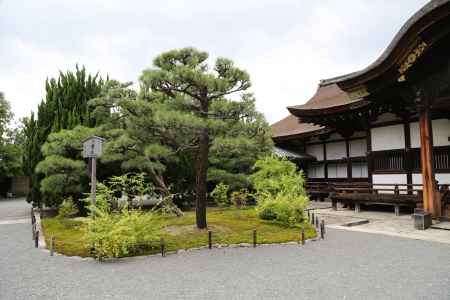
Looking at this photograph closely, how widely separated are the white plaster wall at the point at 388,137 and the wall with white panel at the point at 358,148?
250 centimetres

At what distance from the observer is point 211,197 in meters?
18.8

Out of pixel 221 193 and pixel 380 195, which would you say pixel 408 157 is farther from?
pixel 221 193

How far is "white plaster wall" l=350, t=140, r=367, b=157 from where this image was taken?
17.9 metres

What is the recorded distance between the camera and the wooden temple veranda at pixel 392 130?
952cm

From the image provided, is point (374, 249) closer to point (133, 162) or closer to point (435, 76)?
point (435, 76)

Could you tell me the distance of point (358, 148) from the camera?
18.2m

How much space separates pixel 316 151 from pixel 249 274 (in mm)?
16496

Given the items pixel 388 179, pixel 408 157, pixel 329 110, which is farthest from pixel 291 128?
pixel 408 157

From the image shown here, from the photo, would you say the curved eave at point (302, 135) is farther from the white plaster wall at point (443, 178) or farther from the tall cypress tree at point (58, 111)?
the tall cypress tree at point (58, 111)

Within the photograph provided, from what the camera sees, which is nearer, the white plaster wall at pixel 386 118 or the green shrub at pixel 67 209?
the green shrub at pixel 67 209

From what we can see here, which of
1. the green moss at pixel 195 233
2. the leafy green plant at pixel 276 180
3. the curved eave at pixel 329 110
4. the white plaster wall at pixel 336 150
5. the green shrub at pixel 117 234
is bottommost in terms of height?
the green moss at pixel 195 233

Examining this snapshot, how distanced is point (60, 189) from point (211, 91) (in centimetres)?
762

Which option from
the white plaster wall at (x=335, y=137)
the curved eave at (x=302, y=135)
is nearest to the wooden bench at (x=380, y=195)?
the curved eave at (x=302, y=135)

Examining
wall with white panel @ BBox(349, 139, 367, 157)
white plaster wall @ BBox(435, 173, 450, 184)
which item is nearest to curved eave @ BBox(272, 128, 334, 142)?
wall with white panel @ BBox(349, 139, 367, 157)
